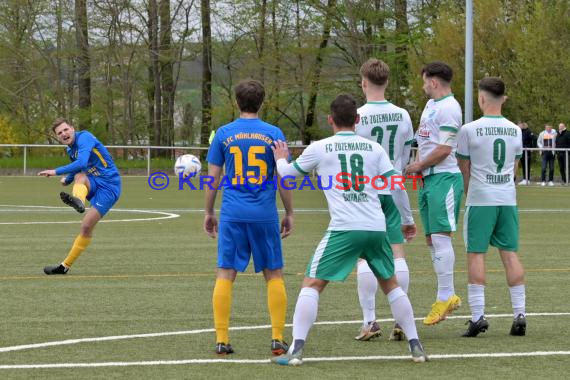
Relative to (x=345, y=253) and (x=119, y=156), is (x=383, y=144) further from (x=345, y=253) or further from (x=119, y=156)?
(x=119, y=156)

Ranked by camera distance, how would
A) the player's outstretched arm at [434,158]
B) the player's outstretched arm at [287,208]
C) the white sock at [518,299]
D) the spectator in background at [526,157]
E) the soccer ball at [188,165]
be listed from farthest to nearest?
the spectator in background at [526,157] < the soccer ball at [188,165] < the player's outstretched arm at [434,158] < the white sock at [518,299] < the player's outstretched arm at [287,208]

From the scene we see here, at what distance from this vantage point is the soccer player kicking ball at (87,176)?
13.5m

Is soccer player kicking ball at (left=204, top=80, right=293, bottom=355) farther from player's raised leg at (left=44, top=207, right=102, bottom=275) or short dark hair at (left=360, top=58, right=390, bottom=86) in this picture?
player's raised leg at (left=44, top=207, right=102, bottom=275)

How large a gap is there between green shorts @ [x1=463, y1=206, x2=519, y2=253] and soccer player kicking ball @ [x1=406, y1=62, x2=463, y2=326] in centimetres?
16

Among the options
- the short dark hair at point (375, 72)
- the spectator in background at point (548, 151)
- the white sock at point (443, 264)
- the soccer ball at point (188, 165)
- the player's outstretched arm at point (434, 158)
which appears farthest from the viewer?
the spectator in background at point (548, 151)

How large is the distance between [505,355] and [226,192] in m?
2.23

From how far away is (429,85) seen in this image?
30.8ft

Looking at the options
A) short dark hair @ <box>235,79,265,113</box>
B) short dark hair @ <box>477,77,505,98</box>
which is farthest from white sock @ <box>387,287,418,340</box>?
short dark hair @ <box>477,77,505,98</box>

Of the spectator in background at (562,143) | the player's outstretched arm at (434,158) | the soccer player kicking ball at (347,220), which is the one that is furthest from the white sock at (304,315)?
the spectator in background at (562,143)

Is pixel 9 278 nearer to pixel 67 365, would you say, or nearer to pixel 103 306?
pixel 103 306

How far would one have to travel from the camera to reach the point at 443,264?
9508mm

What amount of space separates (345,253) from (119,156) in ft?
132

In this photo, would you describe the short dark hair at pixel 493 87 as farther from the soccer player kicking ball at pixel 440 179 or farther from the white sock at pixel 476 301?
the white sock at pixel 476 301

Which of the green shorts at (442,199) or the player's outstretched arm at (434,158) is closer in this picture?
the player's outstretched arm at (434,158)
